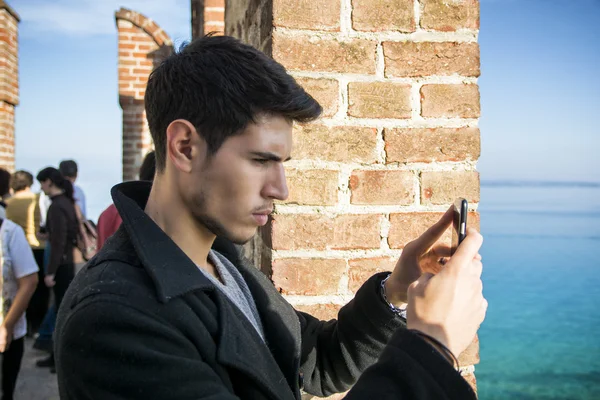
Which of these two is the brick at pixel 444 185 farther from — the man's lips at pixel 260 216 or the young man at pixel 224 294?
the man's lips at pixel 260 216

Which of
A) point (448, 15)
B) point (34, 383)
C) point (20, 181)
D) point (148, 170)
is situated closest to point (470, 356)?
point (448, 15)

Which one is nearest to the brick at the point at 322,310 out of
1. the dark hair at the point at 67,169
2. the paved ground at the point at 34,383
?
the paved ground at the point at 34,383

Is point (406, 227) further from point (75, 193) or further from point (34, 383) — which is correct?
point (75, 193)

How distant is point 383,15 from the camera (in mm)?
1629

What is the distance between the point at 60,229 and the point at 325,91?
4.34 m

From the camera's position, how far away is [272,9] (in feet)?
5.19

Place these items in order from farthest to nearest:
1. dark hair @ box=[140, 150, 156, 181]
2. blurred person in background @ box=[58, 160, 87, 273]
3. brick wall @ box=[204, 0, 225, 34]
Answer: blurred person in background @ box=[58, 160, 87, 273], brick wall @ box=[204, 0, 225, 34], dark hair @ box=[140, 150, 156, 181]

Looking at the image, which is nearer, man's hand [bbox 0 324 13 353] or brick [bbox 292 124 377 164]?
brick [bbox 292 124 377 164]

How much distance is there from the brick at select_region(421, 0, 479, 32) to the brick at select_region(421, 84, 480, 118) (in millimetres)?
183

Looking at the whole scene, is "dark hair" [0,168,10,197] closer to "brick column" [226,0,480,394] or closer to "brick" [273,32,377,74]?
"brick column" [226,0,480,394]

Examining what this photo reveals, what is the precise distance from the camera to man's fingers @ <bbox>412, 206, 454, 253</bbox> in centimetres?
128

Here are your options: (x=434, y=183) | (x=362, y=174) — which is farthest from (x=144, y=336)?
(x=434, y=183)

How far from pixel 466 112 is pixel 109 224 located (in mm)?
2740

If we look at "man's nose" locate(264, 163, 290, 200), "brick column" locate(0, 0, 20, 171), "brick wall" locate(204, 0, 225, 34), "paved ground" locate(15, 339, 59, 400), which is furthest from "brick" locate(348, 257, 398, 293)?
"brick column" locate(0, 0, 20, 171)
